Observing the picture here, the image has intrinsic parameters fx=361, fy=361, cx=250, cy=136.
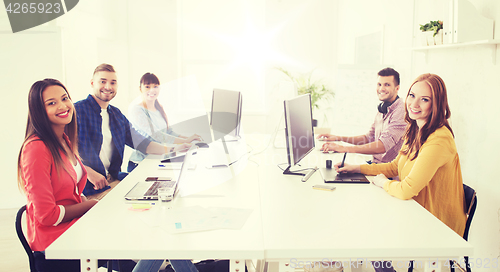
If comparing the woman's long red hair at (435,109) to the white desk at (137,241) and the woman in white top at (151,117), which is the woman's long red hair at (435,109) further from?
the woman in white top at (151,117)

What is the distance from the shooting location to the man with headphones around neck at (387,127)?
2705 mm

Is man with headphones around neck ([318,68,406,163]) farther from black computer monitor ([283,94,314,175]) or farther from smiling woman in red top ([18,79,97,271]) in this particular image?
smiling woman in red top ([18,79,97,271])

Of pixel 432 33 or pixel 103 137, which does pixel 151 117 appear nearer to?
pixel 103 137

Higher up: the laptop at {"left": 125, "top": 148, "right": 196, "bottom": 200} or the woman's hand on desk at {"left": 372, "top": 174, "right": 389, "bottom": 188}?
the woman's hand on desk at {"left": 372, "top": 174, "right": 389, "bottom": 188}

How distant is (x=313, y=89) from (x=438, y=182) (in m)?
3.49

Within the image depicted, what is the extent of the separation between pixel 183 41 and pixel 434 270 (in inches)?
191

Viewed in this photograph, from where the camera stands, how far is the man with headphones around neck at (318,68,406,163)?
2.71m

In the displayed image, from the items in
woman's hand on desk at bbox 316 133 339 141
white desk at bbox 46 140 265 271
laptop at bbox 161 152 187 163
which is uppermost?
woman's hand on desk at bbox 316 133 339 141

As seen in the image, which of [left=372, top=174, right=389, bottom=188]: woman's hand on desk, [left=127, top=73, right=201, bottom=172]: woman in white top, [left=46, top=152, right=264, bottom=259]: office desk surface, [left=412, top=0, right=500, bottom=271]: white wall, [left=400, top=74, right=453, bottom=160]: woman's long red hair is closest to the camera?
[left=46, top=152, right=264, bottom=259]: office desk surface

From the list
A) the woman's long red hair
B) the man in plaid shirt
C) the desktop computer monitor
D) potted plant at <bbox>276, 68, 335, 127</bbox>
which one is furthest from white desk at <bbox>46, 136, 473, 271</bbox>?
potted plant at <bbox>276, 68, 335, 127</bbox>

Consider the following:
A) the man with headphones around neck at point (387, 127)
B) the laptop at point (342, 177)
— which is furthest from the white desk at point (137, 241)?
the man with headphones around neck at point (387, 127)

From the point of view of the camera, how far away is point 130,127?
2.89m

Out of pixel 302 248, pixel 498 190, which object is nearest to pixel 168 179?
pixel 302 248

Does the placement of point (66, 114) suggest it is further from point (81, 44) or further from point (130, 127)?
point (81, 44)
